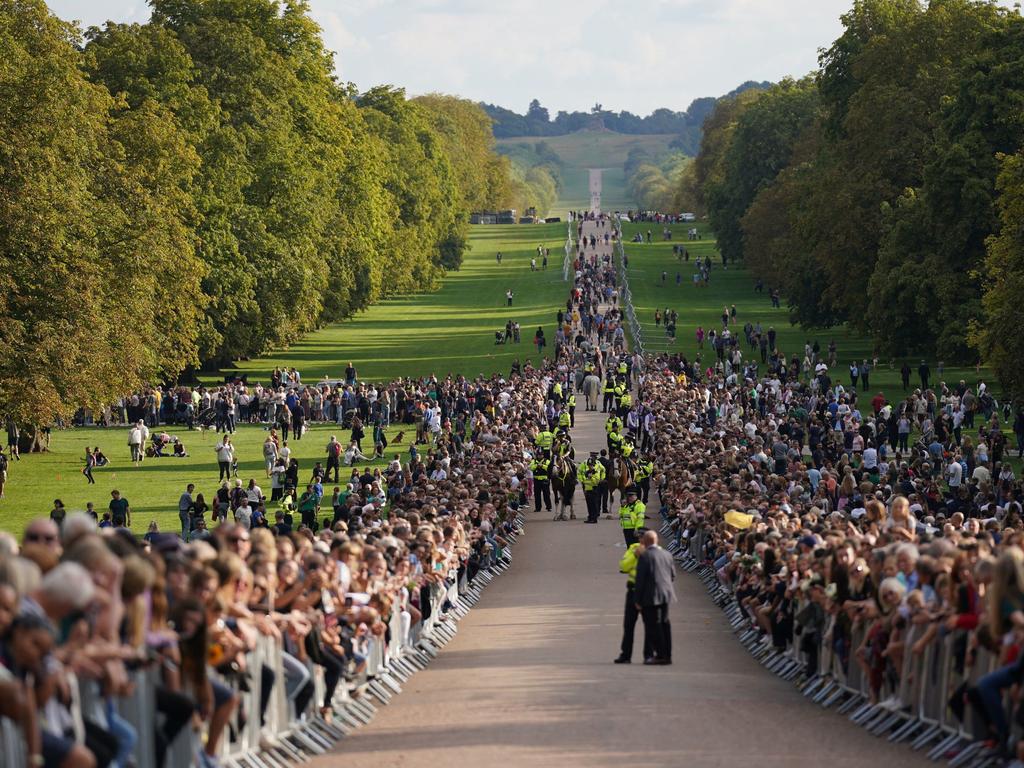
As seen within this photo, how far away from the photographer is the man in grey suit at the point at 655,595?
70.5ft

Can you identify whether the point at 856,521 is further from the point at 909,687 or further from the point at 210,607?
the point at 210,607

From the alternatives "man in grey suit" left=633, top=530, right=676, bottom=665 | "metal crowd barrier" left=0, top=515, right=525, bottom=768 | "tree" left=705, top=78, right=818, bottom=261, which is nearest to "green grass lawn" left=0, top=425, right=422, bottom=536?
"metal crowd barrier" left=0, top=515, right=525, bottom=768

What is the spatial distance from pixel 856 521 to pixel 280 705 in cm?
1422

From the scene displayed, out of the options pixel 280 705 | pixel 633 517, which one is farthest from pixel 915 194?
pixel 280 705

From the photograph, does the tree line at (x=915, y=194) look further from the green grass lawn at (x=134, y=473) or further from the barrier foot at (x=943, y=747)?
the barrier foot at (x=943, y=747)

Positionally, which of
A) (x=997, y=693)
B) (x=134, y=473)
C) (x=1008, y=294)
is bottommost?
(x=134, y=473)

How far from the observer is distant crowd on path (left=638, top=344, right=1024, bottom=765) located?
50.6 ft

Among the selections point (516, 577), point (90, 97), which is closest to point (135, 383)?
point (90, 97)

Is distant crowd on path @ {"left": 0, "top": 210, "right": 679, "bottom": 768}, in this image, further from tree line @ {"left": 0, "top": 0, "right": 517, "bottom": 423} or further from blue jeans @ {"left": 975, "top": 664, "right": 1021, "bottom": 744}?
tree line @ {"left": 0, "top": 0, "right": 517, "bottom": 423}

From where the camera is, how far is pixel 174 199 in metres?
→ 57.8

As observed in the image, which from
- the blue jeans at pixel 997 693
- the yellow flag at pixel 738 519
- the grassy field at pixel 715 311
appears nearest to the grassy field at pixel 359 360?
the grassy field at pixel 715 311

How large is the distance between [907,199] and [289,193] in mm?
23613

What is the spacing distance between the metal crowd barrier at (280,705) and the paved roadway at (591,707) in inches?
9.5

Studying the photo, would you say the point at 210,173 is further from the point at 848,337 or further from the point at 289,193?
the point at 848,337
